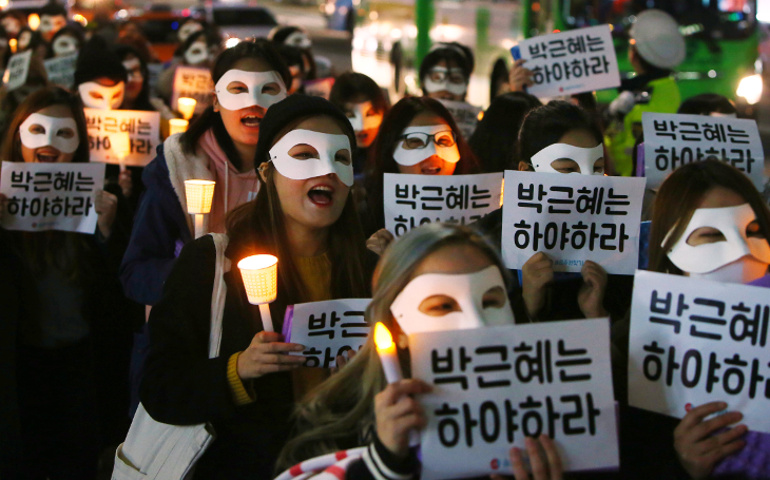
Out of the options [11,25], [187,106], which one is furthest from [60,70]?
[11,25]

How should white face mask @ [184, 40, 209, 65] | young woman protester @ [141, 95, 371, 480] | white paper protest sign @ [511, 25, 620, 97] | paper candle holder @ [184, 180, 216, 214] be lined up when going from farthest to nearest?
white face mask @ [184, 40, 209, 65]
white paper protest sign @ [511, 25, 620, 97]
paper candle holder @ [184, 180, 216, 214]
young woman protester @ [141, 95, 371, 480]

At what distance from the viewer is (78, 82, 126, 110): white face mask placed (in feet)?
20.6

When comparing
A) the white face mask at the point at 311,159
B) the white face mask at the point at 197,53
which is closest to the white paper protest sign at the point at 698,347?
the white face mask at the point at 311,159

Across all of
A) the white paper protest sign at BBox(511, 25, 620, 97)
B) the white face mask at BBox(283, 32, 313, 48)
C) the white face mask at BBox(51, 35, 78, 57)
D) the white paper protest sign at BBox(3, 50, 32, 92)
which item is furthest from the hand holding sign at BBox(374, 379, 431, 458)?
the white face mask at BBox(51, 35, 78, 57)

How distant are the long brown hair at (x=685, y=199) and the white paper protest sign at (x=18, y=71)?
248 inches

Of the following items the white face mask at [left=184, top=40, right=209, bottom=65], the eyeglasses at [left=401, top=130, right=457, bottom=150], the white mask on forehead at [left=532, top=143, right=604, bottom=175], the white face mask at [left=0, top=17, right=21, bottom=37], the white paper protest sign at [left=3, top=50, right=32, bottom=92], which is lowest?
the white mask on forehead at [left=532, top=143, right=604, bottom=175]

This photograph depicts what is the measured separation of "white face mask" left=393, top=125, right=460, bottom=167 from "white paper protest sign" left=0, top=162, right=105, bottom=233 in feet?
5.21

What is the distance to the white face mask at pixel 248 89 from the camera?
4.46 metres

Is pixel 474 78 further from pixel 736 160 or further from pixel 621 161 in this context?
pixel 736 160

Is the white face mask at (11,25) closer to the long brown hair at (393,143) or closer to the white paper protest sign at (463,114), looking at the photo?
the white paper protest sign at (463,114)

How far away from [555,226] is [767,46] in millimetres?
22817

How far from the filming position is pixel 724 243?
2.76 metres

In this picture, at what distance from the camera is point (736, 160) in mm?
4426

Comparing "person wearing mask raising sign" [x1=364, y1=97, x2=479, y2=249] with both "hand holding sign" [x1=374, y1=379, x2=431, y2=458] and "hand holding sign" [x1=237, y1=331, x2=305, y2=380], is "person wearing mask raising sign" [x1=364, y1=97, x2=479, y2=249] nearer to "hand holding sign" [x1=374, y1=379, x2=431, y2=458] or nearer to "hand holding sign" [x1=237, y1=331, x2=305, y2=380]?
"hand holding sign" [x1=237, y1=331, x2=305, y2=380]
